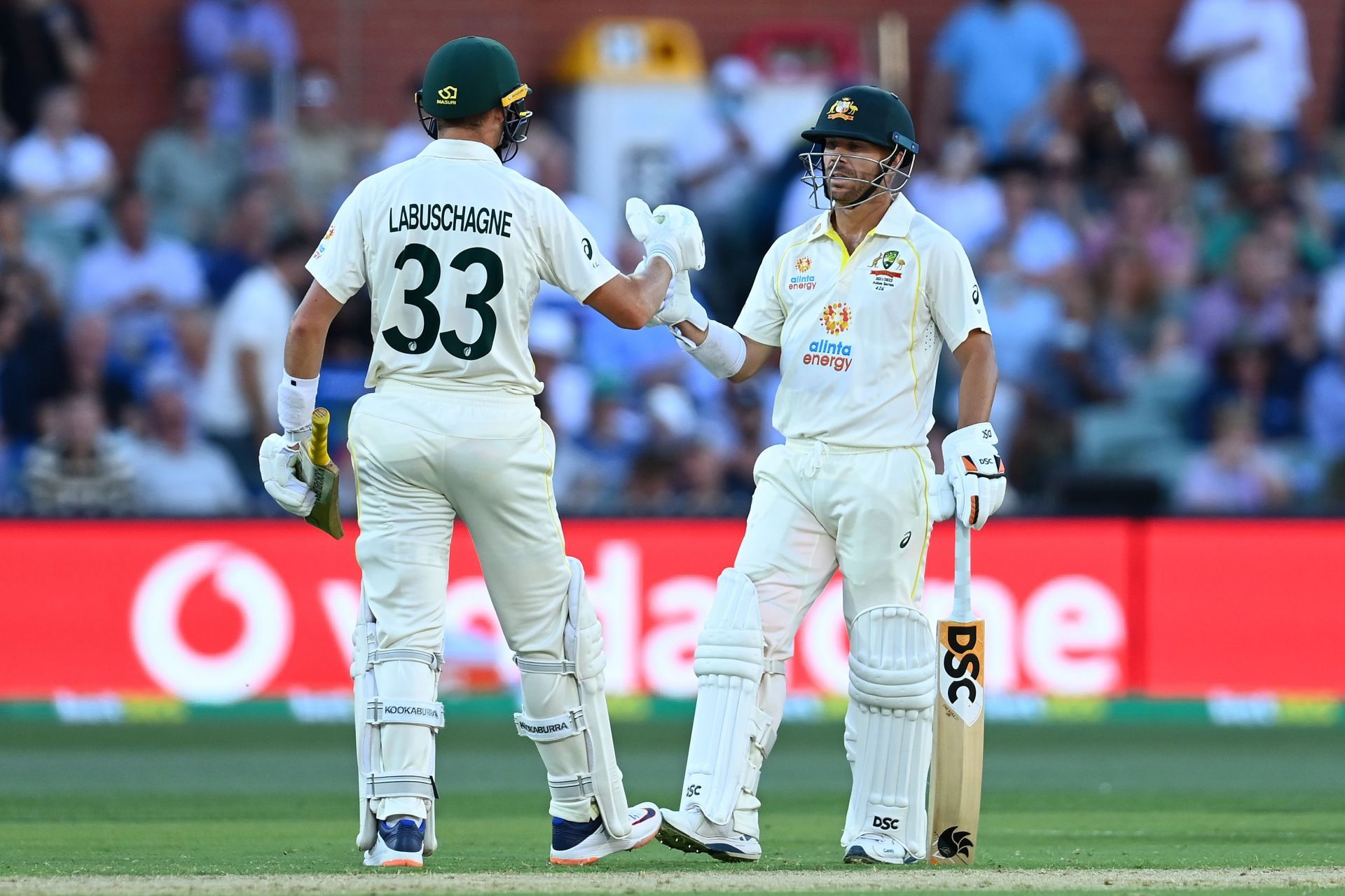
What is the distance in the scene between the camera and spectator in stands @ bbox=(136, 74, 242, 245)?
12.7 metres

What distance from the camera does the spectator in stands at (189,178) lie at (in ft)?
41.7

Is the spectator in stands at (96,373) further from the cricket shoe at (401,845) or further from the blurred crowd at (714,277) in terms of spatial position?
the cricket shoe at (401,845)

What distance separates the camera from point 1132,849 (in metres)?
6.47

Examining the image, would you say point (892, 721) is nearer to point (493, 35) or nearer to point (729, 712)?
point (729, 712)

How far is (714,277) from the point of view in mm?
13305

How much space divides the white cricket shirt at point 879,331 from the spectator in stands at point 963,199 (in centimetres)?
703

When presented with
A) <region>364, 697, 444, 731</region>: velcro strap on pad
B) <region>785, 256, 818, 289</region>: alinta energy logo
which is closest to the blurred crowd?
<region>785, 256, 818, 289</region>: alinta energy logo

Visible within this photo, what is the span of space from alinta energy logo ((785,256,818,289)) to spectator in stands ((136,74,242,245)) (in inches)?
275

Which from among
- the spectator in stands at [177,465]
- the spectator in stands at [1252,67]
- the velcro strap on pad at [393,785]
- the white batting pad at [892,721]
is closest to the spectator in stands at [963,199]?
the spectator in stands at [1252,67]

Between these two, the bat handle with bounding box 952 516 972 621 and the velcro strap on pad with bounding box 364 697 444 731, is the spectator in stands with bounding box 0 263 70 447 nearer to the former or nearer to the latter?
the velcro strap on pad with bounding box 364 697 444 731

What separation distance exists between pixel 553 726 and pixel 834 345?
4.40 feet

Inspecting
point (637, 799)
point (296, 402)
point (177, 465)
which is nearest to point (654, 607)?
point (637, 799)

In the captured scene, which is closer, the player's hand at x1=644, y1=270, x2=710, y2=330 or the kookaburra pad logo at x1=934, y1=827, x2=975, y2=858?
the kookaburra pad logo at x1=934, y1=827, x2=975, y2=858

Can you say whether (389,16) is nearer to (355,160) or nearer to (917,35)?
(355,160)
